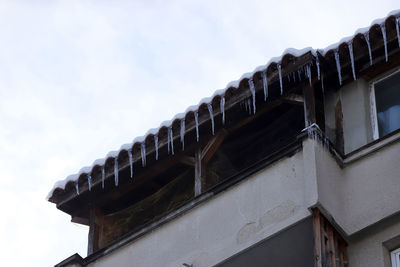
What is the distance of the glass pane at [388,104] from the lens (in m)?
13.2

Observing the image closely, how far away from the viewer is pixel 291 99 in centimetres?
1378

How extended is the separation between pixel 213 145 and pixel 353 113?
1.98 m

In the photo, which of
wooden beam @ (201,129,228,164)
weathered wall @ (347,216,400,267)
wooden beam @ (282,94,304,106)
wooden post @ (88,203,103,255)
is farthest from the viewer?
wooden post @ (88,203,103,255)

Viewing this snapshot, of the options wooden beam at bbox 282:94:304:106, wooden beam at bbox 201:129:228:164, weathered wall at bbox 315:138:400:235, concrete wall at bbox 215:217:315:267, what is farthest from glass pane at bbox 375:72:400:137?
wooden beam at bbox 201:129:228:164

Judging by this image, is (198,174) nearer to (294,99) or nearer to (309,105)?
(294,99)

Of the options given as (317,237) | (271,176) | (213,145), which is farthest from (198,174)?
(317,237)

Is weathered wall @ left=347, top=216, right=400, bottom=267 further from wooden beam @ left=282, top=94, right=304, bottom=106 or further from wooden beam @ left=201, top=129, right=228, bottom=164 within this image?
wooden beam @ left=201, top=129, right=228, bottom=164

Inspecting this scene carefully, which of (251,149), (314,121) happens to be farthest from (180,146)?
(314,121)

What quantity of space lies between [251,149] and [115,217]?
2.22 metres

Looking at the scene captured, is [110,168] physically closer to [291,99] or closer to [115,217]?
[115,217]

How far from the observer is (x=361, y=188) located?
489 inches

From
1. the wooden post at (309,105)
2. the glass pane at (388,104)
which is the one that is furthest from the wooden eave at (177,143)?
the glass pane at (388,104)

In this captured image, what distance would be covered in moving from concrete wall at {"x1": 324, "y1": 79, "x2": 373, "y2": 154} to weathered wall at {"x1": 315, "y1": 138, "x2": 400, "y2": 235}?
0.60 metres

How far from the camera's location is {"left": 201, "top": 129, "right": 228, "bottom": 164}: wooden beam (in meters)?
14.3
